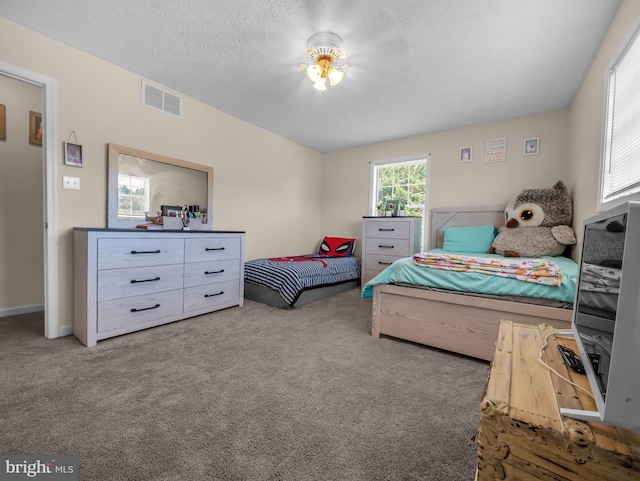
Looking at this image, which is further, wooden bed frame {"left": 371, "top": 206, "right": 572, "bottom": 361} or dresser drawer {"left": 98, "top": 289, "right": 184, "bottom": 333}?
dresser drawer {"left": 98, "top": 289, "right": 184, "bottom": 333}

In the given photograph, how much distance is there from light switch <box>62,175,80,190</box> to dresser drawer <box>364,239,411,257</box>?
3353 millimetres

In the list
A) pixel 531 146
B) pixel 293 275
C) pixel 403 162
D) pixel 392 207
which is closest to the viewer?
pixel 293 275

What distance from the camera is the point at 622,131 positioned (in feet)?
5.73

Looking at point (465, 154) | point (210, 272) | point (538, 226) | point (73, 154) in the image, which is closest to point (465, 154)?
point (465, 154)

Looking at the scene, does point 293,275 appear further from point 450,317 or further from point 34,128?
point 34,128

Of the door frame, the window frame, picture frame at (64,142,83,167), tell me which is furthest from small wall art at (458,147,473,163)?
the door frame

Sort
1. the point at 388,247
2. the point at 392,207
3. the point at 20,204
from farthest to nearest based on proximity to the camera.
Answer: the point at 392,207
the point at 388,247
the point at 20,204

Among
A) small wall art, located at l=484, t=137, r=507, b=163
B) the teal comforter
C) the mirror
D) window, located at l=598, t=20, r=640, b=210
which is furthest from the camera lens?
small wall art, located at l=484, t=137, r=507, b=163

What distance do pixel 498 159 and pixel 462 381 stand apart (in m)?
3.01

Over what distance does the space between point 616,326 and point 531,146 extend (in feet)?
11.9

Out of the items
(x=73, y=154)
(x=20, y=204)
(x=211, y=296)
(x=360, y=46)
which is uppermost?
(x=360, y=46)

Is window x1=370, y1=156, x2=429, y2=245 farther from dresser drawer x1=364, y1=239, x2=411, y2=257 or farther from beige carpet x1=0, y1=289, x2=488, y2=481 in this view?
beige carpet x1=0, y1=289, x2=488, y2=481

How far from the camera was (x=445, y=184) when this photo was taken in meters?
3.93

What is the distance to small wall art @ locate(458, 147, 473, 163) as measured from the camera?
375 centimetres
